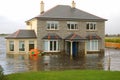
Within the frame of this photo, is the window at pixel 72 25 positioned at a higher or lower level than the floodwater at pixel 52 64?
higher

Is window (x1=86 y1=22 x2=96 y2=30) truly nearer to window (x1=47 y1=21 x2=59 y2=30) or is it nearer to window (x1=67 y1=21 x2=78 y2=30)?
window (x1=67 y1=21 x2=78 y2=30)

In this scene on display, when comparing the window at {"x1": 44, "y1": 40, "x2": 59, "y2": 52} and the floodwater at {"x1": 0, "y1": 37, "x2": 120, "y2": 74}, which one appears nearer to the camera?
the floodwater at {"x1": 0, "y1": 37, "x2": 120, "y2": 74}

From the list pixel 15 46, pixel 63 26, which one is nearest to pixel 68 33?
pixel 63 26

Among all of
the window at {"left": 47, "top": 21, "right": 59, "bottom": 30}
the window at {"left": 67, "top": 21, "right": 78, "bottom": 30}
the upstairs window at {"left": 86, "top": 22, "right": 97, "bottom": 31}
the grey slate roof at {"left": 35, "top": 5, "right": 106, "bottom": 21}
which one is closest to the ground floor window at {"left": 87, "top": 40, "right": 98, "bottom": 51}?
the upstairs window at {"left": 86, "top": 22, "right": 97, "bottom": 31}

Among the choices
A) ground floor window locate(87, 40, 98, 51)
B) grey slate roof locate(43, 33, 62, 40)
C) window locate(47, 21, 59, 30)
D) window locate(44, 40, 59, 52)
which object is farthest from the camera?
ground floor window locate(87, 40, 98, 51)

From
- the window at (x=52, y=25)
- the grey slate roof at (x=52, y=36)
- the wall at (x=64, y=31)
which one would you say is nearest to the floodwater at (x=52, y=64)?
the grey slate roof at (x=52, y=36)

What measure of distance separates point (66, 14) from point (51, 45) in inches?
241

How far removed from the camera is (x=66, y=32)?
160 ft

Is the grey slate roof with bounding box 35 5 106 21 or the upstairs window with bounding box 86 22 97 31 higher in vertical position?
the grey slate roof with bounding box 35 5 106 21

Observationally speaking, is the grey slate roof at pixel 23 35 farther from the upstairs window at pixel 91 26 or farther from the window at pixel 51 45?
the upstairs window at pixel 91 26

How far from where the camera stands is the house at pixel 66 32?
4741 cm

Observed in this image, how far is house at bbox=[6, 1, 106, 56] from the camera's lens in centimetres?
4741

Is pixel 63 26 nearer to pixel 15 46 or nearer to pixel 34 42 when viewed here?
pixel 34 42

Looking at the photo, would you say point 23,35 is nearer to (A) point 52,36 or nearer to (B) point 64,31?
(A) point 52,36
